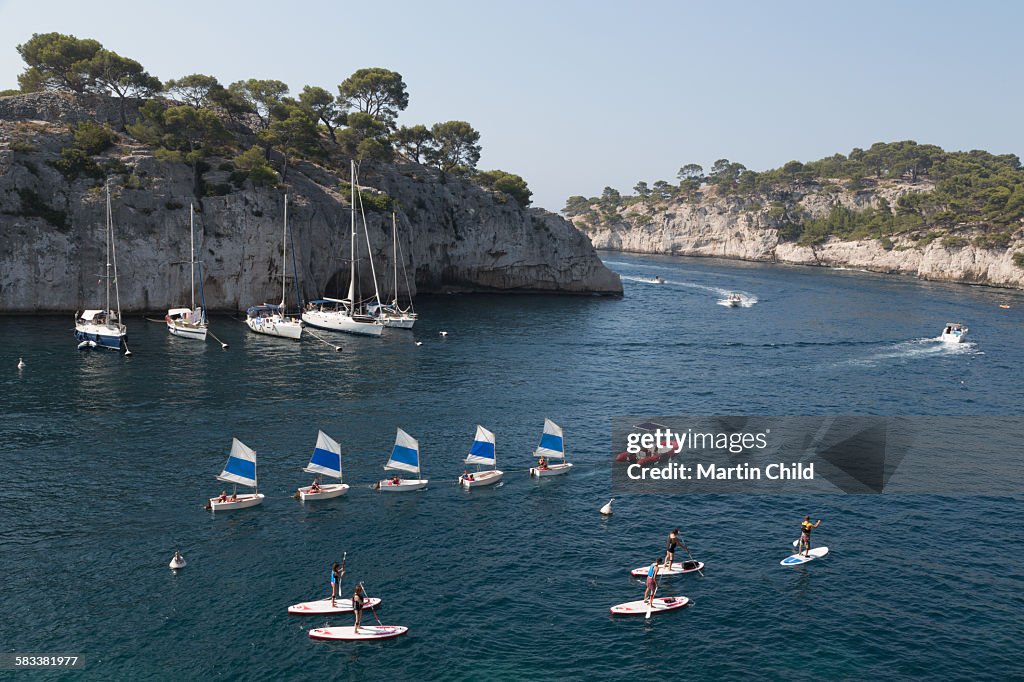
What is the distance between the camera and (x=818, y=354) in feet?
351

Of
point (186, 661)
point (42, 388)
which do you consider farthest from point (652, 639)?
point (42, 388)

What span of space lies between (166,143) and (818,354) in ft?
368

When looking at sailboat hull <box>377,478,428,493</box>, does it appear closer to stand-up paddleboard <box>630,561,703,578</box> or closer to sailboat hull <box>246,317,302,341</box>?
stand-up paddleboard <box>630,561,703,578</box>

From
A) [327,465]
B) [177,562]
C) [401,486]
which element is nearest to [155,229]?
[327,465]

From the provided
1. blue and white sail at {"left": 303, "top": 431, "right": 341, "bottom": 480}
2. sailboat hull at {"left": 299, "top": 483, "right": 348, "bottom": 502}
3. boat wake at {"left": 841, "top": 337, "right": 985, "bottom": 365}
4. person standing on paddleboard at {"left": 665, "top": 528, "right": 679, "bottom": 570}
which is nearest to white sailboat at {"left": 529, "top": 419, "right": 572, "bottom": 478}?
sailboat hull at {"left": 299, "top": 483, "right": 348, "bottom": 502}

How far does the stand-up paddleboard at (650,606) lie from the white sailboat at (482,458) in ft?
58.7

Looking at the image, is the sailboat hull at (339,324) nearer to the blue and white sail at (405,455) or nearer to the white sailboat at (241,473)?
the blue and white sail at (405,455)

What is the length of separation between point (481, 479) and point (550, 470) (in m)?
6.05

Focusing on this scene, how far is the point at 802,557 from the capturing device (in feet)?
148

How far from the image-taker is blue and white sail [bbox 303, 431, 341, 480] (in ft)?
172

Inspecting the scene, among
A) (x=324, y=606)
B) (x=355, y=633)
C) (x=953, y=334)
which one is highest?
(x=953, y=334)

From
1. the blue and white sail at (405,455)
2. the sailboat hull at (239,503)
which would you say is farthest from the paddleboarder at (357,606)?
the blue and white sail at (405,455)

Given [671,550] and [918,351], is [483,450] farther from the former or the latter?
[918,351]

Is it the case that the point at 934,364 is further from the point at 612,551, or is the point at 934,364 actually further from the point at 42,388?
the point at 42,388
